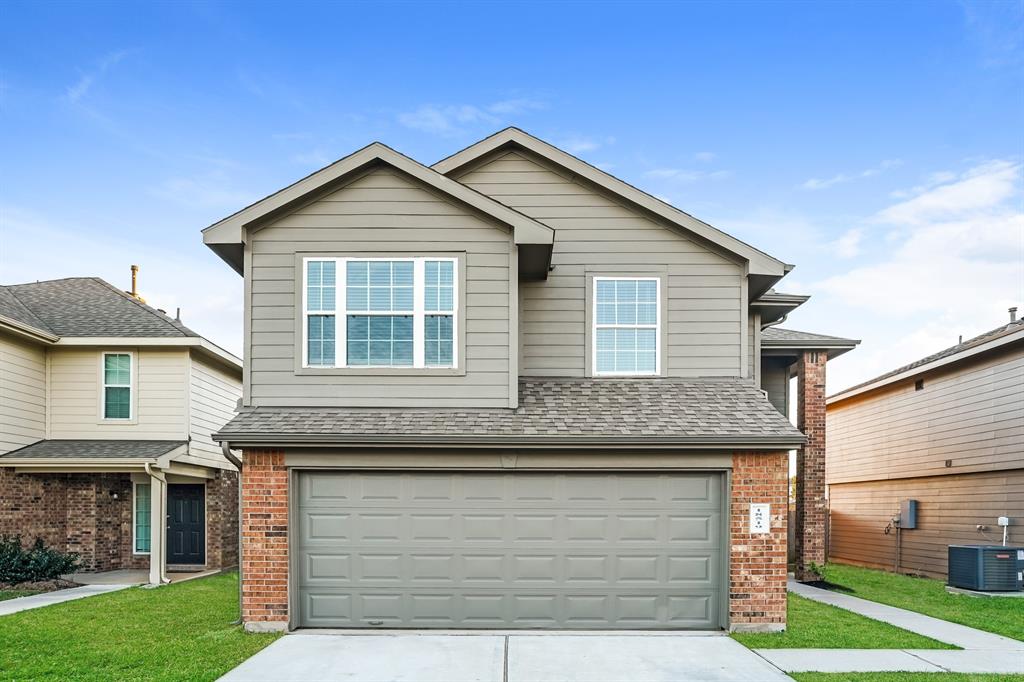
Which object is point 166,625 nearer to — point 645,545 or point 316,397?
point 316,397

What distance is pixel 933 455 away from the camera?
17.1 metres

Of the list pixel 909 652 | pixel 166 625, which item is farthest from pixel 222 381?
pixel 909 652

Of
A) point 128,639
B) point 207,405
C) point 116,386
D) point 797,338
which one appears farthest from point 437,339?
point 116,386

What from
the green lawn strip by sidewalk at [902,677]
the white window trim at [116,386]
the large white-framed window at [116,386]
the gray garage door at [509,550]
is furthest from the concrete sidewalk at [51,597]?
the green lawn strip by sidewalk at [902,677]

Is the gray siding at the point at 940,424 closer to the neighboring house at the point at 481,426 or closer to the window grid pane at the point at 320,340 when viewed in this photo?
the neighboring house at the point at 481,426

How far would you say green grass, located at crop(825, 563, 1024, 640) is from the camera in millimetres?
10695

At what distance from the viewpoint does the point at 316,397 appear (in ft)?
32.8

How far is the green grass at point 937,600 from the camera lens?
10.7 m

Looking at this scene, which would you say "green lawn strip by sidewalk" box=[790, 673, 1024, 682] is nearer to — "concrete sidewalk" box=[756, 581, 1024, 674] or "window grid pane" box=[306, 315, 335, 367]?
"concrete sidewalk" box=[756, 581, 1024, 674]

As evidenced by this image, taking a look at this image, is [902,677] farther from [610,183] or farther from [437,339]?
[610,183]

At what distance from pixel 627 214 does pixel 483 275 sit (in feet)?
8.19

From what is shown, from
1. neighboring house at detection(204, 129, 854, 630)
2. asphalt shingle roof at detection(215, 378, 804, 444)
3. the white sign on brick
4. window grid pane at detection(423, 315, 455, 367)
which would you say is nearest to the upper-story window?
neighboring house at detection(204, 129, 854, 630)

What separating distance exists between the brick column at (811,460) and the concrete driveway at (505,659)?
5.94 meters

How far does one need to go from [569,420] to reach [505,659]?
2921 mm
